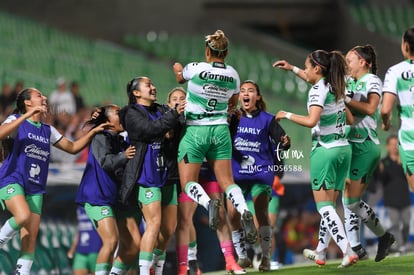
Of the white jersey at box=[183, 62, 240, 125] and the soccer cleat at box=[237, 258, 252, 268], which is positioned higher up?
the white jersey at box=[183, 62, 240, 125]

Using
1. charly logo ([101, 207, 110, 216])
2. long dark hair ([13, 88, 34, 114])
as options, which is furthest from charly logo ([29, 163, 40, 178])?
charly logo ([101, 207, 110, 216])

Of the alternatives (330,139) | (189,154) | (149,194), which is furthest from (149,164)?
(330,139)

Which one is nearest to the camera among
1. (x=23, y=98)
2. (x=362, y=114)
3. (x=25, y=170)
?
(x=25, y=170)

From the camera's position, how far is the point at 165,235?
11.8 metres

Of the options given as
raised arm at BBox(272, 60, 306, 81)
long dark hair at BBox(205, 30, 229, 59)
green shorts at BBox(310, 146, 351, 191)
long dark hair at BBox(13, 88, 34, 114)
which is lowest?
green shorts at BBox(310, 146, 351, 191)

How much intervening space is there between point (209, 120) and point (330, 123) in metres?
1.31

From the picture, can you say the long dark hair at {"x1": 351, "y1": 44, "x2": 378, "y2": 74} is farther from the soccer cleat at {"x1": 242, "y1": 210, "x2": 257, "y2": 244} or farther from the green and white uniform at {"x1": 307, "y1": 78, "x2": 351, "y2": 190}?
the soccer cleat at {"x1": 242, "y1": 210, "x2": 257, "y2": 244}

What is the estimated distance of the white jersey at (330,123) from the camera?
1162 cm

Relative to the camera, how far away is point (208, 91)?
1133cm

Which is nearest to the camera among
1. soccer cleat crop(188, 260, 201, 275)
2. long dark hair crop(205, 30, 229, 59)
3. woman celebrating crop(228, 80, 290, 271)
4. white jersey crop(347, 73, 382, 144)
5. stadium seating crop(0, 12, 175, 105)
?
long dark hair crop(205, 30, 229, 59)

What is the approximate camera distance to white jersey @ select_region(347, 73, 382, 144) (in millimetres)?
11977

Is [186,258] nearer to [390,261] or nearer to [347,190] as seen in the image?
[347,190]

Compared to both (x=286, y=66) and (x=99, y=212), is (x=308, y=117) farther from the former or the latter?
(x=99, y=212)

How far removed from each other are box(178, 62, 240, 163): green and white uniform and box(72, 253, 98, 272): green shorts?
11.2 ft
